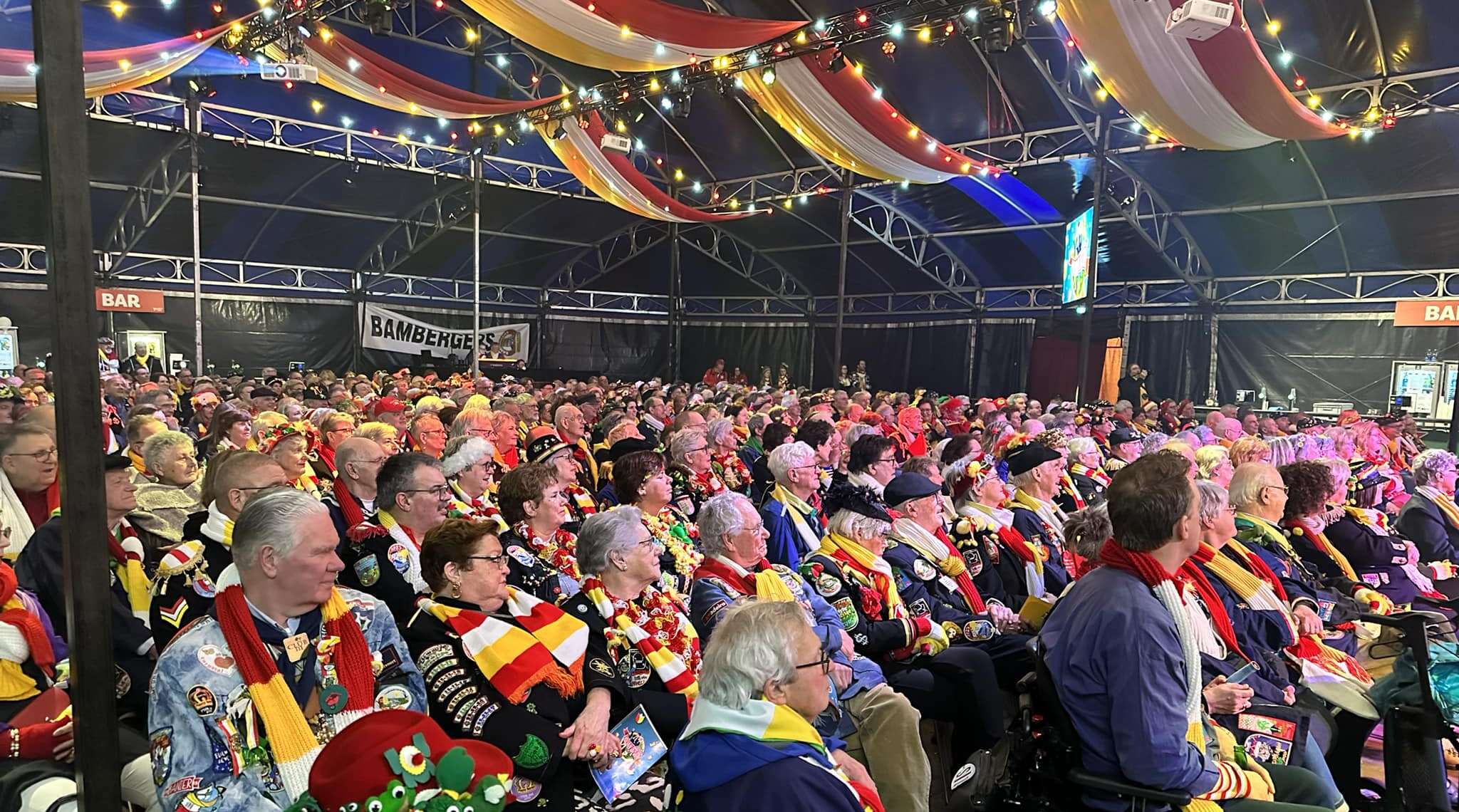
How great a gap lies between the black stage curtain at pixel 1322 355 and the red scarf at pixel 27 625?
1556 cm

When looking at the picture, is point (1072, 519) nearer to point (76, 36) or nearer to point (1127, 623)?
point (1127, 623)

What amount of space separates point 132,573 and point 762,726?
233cm

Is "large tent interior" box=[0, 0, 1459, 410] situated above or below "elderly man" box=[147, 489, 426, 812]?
above

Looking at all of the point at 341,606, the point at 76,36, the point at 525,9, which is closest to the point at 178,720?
the point at 341,606

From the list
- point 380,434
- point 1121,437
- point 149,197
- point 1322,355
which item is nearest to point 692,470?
point 380,434

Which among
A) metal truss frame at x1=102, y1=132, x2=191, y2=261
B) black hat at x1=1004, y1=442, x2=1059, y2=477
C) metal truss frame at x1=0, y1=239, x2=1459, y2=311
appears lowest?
black hat at x1=1004, y1=442, x2=1059, y2=477

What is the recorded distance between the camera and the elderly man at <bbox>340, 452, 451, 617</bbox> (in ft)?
8.86

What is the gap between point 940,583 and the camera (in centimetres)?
346

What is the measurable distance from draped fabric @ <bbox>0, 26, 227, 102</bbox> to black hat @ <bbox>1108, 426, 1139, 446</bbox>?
9132 millimetres

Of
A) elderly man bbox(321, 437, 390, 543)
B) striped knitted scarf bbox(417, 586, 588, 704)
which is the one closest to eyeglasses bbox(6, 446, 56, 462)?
elderly man bbox(321, 437, 390, 543)

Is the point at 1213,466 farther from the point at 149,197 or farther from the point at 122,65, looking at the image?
the point at 149,197

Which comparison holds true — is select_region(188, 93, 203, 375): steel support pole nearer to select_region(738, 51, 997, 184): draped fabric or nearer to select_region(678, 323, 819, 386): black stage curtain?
select_region(738, 51, 997, 184): draped fabric

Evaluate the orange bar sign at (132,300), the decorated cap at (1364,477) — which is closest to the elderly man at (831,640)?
the decorated cap at (1364,477)

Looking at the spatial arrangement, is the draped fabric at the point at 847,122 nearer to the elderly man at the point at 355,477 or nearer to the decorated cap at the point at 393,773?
the elderly man at the point at 355,477
